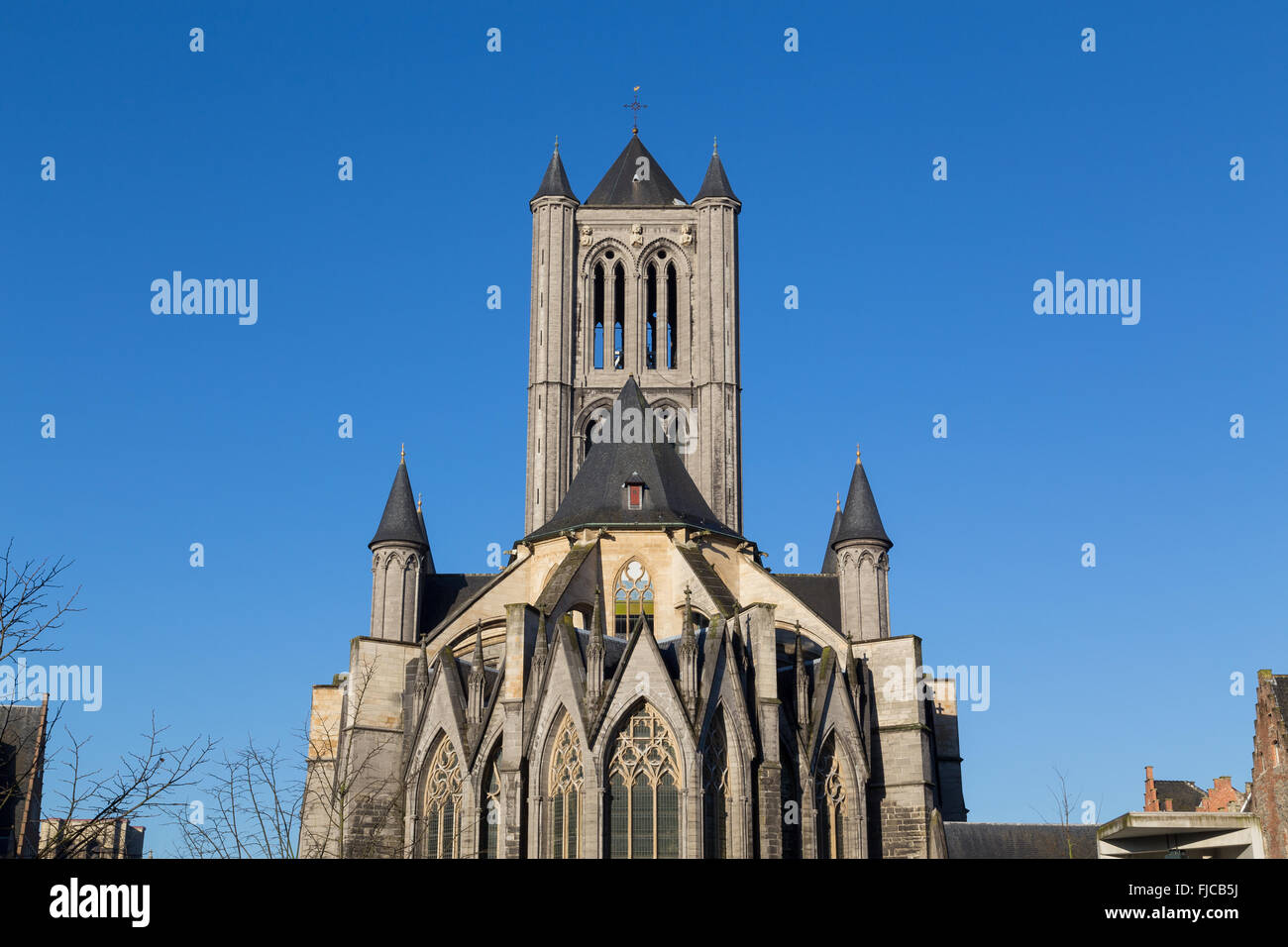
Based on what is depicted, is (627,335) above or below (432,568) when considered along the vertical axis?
above

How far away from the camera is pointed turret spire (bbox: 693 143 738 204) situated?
65.4m

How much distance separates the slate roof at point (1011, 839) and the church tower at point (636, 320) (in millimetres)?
22513

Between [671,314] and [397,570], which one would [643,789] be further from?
[671,314]

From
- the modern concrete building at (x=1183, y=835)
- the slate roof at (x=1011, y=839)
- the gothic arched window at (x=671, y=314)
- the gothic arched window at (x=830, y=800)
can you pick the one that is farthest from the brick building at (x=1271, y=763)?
the gothic arched window at (x=671, y=314)

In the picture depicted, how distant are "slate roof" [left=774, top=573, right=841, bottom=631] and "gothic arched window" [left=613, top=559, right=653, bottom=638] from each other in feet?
21.5

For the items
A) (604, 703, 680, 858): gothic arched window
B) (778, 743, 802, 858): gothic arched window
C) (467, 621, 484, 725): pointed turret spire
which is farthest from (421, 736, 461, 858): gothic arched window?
(778, 743, 802, 858): gothic arched window
